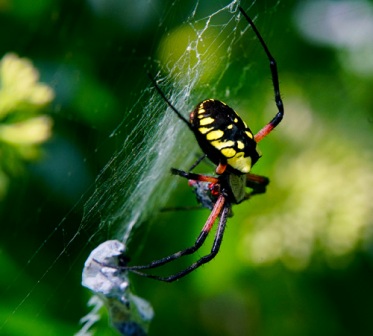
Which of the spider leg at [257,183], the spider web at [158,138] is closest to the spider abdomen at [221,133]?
the spider web at [158,138]

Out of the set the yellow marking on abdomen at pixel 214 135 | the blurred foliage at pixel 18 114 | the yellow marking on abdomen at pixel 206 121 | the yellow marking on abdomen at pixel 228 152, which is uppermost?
the blurred foliage at pixel 18 114

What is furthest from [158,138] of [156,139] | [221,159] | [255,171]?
[255,171]

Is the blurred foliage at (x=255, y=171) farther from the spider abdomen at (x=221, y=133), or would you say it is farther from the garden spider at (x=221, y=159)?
the spider abdomen at (x=221, y=133)

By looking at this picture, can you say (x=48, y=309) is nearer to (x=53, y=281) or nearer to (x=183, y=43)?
(x=53, y=281)

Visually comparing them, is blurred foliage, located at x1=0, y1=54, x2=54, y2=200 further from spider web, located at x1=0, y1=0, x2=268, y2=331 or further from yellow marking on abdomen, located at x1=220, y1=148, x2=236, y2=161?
yellow marking on abdomen, located at x1=220, y1=148, x2=236, y2=161

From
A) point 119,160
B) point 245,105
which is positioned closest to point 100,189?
point 119,160

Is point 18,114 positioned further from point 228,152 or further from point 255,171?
point 255,171

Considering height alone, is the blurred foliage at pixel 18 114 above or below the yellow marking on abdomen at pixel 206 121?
above
